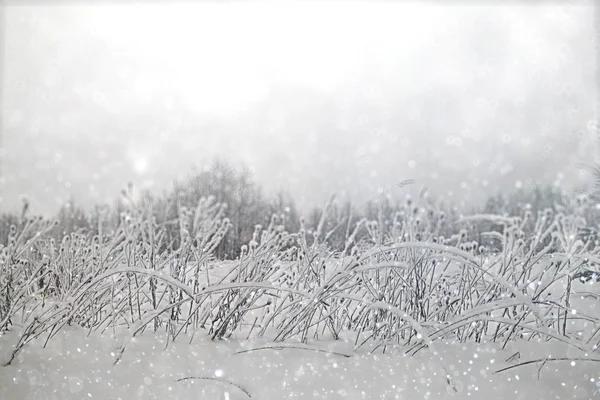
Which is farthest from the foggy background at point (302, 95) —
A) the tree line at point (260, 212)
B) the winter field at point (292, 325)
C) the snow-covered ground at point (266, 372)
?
the snow-covered ground at point (266, 372)

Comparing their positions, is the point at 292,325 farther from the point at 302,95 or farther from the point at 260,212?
the point at 302,95

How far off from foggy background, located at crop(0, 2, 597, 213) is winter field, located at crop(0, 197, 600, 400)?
2.24 feet

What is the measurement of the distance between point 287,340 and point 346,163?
4.05ft

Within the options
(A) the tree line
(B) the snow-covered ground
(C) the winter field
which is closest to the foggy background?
(A) the tree line

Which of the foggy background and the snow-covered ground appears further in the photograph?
the foggy background

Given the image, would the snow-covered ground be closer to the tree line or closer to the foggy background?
the tree line

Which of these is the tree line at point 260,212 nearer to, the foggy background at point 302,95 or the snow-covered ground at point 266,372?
the foggy background at point 302,95

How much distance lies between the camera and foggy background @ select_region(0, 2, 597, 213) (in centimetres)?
206

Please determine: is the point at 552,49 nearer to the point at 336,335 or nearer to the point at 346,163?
the point at 346,163

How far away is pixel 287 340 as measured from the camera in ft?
3.75

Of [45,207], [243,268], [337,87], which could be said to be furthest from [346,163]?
[45,207]

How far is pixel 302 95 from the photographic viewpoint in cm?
232

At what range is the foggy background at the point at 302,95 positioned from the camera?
206 centimetres

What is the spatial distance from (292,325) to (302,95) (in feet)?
4.75
